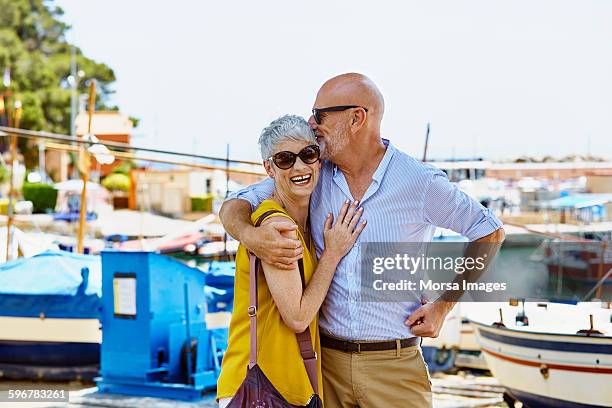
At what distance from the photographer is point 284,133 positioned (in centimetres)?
257

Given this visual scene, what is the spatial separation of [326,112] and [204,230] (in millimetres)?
21535

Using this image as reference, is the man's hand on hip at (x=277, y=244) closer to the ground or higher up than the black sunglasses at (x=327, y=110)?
closer to the ground

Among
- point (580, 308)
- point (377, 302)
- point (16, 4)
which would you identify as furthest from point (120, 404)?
point (16, 4)

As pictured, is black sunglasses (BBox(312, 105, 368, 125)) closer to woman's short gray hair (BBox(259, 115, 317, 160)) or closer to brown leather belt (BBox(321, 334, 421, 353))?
woman's short gray hair (BBox(259, 115, 317, 160))

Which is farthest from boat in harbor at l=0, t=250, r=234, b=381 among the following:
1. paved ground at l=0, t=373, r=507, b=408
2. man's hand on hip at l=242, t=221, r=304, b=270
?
man's hand on hip at l=242, t=221, r=304, b=270

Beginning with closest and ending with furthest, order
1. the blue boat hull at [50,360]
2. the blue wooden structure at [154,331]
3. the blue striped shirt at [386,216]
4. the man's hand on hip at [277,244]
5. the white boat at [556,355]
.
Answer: the man's hand on hip at [277,244] < the blue striped shirt at [386,216] < the white boat at [556,355] < the blue wooden structure at [154,331] < the blue boat hull at [50,360]

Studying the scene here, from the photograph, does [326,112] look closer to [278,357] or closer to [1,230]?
[278,357]

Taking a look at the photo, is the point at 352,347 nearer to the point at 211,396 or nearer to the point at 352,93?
the point at 352,93

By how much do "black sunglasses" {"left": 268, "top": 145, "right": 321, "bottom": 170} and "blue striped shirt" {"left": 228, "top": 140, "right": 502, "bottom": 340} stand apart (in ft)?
0.61

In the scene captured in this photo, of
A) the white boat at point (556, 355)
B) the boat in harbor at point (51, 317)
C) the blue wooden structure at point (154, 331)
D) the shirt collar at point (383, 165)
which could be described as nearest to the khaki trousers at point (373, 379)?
the shirt collar at point (383, 165)

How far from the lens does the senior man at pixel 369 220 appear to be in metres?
2.69

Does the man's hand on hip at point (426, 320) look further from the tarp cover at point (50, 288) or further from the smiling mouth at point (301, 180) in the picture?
the tarp cover at point (50, 288)

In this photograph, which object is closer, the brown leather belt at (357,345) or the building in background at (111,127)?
the brown leather belt at (357,345)

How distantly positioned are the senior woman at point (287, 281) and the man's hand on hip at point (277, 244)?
0.10 ft
